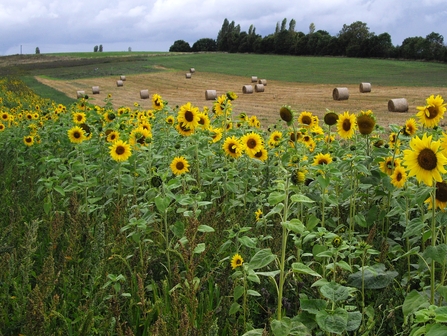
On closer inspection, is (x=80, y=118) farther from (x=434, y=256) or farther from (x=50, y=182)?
(x=434, y=256)

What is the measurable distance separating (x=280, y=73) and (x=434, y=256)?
37393mm

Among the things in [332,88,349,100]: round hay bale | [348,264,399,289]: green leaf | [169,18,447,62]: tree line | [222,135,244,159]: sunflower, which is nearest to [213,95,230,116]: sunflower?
[222,135,244,159]: sunflower

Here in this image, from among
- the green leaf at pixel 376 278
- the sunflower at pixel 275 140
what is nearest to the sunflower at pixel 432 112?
Result: the green leaf at pixel 376 278

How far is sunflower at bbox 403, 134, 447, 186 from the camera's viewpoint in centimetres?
219

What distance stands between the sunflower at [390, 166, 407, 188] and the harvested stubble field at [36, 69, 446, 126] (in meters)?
5.96

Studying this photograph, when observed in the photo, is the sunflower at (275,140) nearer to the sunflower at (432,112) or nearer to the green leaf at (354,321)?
the sunflower at (432,112)

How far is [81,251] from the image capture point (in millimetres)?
3324

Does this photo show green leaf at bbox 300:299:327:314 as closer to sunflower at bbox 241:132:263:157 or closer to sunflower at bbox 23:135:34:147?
sunflower at bbox 241:132:263:157

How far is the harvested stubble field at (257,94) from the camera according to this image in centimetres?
1719

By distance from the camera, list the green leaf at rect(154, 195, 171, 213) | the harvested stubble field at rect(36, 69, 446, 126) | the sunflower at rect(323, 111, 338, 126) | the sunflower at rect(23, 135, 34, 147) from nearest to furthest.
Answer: the green leaf at rect(154, 195, 171, 213) → the sunflower at rect(323, 111, 338, 126) → the sunflower at rect(23, 135, 34, 147) → the harvested stubble field at rect(36, 69, 446, 126)

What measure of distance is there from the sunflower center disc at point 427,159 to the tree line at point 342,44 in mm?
47267

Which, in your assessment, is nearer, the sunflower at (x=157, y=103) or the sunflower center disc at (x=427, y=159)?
the sunflower center disc at (x=427, y=159)

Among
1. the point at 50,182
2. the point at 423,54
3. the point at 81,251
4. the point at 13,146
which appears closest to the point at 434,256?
the point at 81,251

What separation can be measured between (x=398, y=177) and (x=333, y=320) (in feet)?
5.55
